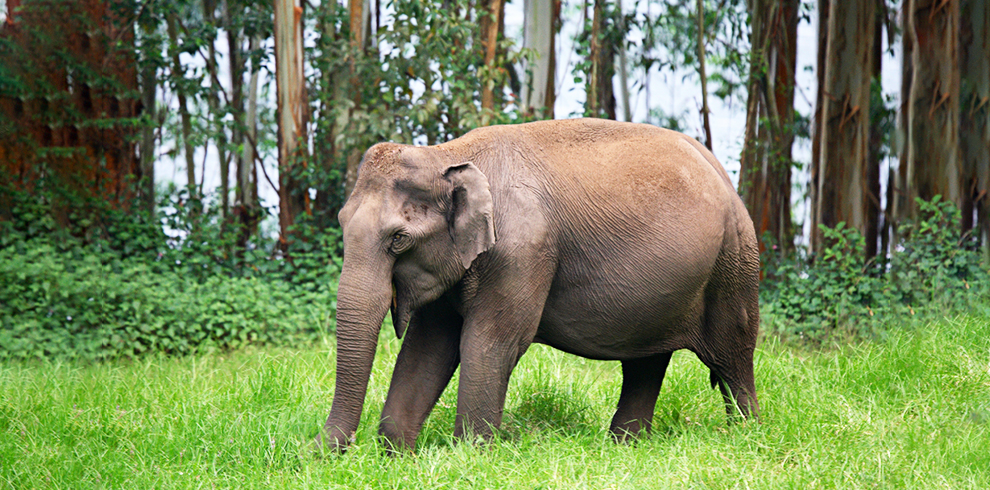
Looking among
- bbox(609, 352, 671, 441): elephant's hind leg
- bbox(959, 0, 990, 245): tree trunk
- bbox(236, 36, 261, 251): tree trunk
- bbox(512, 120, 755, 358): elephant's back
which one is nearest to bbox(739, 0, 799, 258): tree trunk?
bbox(959, 0, 990, 245): tree trunk

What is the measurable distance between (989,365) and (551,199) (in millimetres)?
3120

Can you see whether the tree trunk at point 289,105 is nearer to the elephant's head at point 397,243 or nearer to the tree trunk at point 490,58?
the tree trunk at point 490,58

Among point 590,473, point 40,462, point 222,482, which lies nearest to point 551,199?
point 590,473

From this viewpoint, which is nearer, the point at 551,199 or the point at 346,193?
the point at 551,199

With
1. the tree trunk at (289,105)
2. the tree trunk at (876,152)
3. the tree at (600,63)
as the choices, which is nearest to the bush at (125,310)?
the tree trunk at (289,105)

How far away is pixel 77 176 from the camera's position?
9.13 m

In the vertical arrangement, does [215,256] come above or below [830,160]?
below

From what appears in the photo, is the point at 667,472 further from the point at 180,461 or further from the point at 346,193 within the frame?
the point at 346,193

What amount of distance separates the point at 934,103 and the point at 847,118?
0.97 m

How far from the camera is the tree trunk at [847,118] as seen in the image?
917 centimetres

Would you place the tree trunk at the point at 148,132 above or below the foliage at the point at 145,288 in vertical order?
above

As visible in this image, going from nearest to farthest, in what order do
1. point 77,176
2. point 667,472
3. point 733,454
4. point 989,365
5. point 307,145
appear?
→ point 667,472, point 733,454, point 989,365, point 77,176, point 307,145

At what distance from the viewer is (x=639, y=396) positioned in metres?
4.29

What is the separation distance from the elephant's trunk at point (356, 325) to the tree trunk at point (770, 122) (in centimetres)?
793
